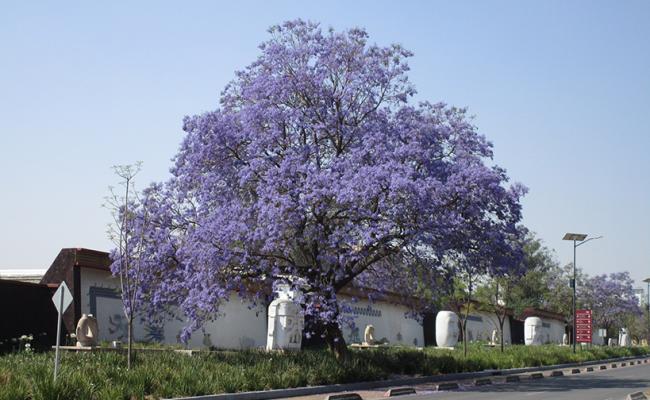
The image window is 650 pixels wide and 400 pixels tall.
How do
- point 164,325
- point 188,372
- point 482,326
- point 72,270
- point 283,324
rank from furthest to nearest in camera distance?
point 482,326
point 164,325
point 283,324
point 72,270
point 188,372

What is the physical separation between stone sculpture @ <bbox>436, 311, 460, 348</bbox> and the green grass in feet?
53.5


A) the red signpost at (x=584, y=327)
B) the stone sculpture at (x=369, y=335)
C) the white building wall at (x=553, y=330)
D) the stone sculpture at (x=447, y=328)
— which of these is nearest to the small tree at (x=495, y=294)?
the stone sculpture at (x=447, y=328)

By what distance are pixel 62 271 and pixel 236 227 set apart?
31.5ft

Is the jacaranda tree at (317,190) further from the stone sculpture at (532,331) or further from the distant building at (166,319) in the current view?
the stone sculpture at (532,331)

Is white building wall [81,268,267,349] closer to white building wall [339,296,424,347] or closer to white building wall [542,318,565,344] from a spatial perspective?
white building wall [339,296,424,347]

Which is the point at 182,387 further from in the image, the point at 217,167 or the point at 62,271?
the point at 62,271

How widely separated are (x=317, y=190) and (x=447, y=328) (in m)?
27.2

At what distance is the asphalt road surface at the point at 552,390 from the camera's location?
24.0m

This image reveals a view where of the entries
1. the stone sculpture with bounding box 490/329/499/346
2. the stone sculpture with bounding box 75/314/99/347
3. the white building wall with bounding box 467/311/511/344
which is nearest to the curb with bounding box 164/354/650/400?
the stone sculpture with bounding box 75/314/99/347

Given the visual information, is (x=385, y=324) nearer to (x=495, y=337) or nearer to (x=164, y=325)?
(x=495, y=337)

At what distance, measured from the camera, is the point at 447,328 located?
50.9m

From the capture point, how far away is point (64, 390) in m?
17.0

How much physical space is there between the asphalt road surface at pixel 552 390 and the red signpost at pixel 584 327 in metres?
Answer: 26.3

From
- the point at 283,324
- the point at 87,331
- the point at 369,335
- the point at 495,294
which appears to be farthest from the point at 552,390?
the point at 495,294
